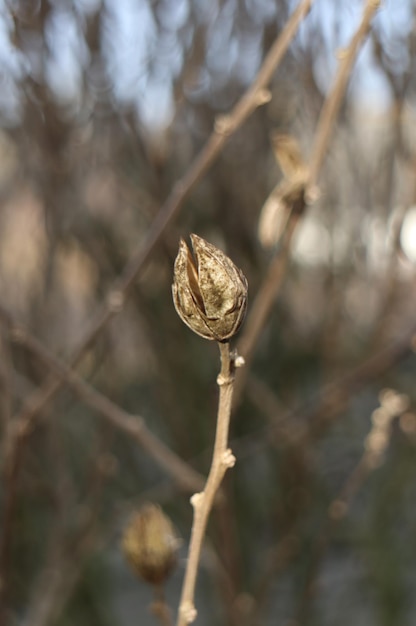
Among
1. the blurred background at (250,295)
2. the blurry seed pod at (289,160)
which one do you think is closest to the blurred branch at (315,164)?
the blurry seed pod at (289,160)

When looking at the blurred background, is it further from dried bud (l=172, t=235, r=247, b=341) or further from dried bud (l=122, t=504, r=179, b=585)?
dried bud (l=172, t=235, r=247, b=341)

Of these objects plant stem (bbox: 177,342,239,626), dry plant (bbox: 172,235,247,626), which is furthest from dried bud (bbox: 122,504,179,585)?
dry plant (bbox: 172,235,247,626)

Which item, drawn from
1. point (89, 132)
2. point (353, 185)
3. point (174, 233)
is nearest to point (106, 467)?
point (174, 233)

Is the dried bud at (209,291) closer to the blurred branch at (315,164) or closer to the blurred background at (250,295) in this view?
the blurred branch at (315,164)

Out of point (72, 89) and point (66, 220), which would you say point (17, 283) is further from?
point (72, 89)

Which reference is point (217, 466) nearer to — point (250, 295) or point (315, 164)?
point (315, 164)

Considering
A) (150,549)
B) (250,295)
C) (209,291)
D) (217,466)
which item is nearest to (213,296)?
(209,291)
